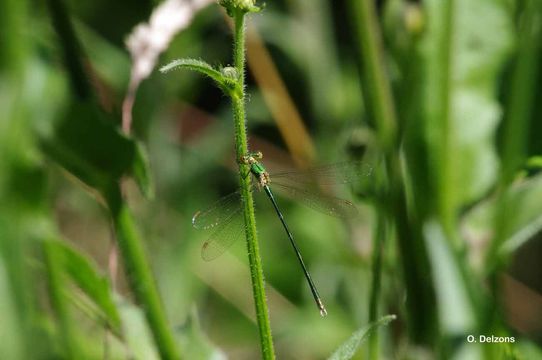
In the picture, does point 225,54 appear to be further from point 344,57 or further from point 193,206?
point 193,206

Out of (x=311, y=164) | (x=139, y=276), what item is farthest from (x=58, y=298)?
(x=311, y=164)

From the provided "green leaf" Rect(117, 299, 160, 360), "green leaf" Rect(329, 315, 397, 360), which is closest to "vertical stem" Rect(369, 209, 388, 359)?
"green leaf" Rect(329, 315, 397, 360)

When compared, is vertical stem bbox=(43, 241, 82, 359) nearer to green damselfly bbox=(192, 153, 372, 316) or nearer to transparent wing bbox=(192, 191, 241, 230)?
green damselfly bbox=(192, 153, 372, 316)

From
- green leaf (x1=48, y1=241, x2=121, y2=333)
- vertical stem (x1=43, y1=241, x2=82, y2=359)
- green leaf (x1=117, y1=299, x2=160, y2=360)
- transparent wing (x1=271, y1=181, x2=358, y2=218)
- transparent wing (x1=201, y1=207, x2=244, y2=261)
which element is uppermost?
transparent wing (x1=271, y1=181, x2=358, y2=218)

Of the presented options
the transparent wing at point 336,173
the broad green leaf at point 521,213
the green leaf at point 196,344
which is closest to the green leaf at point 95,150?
the green leaf at point 196,344

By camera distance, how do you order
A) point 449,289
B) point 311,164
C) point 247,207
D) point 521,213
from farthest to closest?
point 311,164 < point 521,213 < point 449,289 < point 247,207

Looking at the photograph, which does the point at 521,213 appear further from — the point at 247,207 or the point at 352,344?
the point at 247,207
